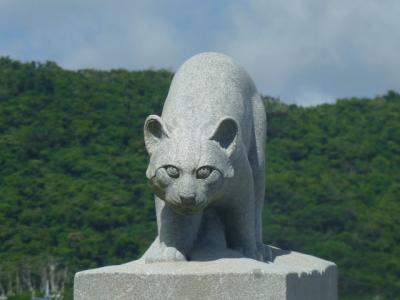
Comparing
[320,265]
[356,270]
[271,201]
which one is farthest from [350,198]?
[320,265]

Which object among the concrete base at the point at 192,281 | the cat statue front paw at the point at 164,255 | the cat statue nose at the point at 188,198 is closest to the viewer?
the cat statue nose at the point at 188,198

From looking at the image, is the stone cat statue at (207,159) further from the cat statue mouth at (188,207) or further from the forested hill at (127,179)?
the forested hill at (127,179)

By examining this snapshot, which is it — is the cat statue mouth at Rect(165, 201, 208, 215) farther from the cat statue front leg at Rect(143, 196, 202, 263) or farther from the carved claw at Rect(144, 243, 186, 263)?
the carved claw at Rect(144, 243, 186, 263)

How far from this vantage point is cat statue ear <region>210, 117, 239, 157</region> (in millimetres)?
9773

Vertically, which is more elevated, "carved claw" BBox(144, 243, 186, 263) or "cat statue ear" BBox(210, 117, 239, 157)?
"cat statue ear" BBox(210, 117, 239, 157)

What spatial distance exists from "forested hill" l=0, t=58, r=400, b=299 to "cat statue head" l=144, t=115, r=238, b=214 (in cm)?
1566

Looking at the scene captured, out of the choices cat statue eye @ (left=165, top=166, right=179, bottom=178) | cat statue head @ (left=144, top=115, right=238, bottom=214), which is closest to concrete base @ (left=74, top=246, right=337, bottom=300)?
cat statue head @ (left=144, top=115, right=238, bottom=214)

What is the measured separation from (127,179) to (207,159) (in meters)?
24.2

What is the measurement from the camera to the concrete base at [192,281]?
9711 mm

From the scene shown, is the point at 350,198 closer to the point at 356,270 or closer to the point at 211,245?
the point at 356,270

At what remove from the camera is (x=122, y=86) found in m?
42.2

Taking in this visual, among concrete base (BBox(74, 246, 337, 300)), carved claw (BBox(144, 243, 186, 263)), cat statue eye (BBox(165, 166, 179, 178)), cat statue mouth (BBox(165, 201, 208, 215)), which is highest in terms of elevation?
cat statue eye (BBox(165, 166, 179, 178))

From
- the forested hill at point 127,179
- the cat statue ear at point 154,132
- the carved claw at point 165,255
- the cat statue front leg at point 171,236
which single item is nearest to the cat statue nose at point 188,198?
the cat statue ear at point 154,132

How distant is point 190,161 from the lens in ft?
31.3
